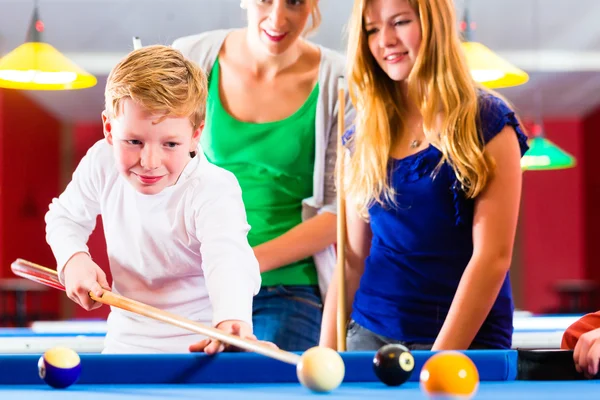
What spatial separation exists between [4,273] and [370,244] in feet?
24.7

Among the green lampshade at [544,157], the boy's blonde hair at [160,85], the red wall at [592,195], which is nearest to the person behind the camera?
the boy's blonde hair at [160,85]

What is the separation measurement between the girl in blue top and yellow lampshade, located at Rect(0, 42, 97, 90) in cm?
123

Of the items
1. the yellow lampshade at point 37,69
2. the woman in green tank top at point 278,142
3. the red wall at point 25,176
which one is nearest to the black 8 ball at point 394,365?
the woman in green tank top at point 278,142


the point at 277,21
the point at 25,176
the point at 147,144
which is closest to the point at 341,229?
the point at 277,21

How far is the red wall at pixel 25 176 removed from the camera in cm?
879

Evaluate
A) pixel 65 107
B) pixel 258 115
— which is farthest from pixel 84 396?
pixel 65 107

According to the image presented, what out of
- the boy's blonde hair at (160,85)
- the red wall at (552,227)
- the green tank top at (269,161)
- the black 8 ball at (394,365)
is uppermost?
the boy's blonde hair at (160,85)

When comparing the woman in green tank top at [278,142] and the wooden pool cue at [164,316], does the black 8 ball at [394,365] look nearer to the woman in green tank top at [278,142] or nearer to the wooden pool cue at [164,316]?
the wooden pool cue at [164,316]

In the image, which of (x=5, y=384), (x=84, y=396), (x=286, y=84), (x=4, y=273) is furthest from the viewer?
(x=4, y=273)

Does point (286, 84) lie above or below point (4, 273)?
above

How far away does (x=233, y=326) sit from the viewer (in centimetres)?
158

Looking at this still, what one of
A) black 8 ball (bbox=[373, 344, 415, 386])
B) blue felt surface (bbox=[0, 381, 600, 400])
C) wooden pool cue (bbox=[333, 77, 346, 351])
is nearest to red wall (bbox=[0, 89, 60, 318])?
wooden pool cue (bbox=[333, 77, 346, 351])

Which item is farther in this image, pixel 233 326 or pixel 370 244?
pixel 370 244

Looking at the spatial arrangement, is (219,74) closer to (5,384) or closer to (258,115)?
(258,115)
